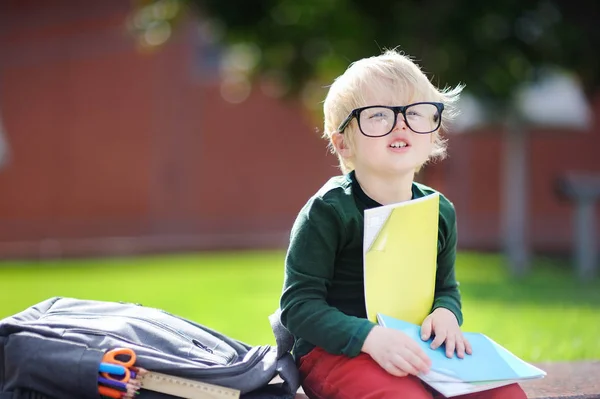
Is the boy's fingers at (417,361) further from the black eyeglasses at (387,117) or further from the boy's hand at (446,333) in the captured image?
the black eyeglasses at (387,117)

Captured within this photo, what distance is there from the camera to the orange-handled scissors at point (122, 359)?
236cm

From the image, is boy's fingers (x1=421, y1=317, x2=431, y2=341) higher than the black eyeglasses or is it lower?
lower

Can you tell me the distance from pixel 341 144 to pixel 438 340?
0.67m

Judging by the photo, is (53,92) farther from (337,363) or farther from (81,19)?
(337,363)

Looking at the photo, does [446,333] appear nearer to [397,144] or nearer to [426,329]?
[426,329]

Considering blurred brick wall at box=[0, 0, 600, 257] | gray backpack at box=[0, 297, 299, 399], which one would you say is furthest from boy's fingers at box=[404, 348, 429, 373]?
blurred brick wall at box=[0, 0, 600, 257]

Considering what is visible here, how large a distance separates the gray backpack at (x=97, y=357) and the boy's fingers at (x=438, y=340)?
433 mm

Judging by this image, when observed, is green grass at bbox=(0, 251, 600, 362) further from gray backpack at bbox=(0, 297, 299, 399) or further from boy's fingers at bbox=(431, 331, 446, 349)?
gray backpack at bbox=(0, 297, 299, 399)

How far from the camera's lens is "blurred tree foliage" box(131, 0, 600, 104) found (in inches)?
435

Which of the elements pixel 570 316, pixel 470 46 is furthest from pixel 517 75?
pixel 570 316

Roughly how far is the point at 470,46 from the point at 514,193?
221 cm

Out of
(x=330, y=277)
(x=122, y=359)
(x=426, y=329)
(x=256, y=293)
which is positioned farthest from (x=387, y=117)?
(x=256, y=293)

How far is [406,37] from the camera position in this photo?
11547mm

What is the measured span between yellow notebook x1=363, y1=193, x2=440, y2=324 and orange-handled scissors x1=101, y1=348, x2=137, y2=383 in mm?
685
